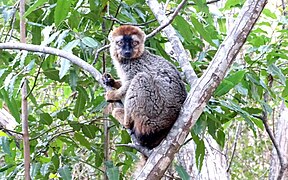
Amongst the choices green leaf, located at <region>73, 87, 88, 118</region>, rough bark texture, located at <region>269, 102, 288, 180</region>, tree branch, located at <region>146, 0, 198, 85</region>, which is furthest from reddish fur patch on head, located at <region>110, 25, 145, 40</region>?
rough bark texture, located at <region>269, 102, 288, 180</region>

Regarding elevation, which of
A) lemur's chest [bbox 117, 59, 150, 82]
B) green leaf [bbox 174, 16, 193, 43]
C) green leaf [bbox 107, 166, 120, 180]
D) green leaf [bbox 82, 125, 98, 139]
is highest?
green leaf [bbox 174, 16, 193, 43]

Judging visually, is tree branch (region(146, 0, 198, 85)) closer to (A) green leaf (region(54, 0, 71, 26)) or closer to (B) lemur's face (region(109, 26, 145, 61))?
(B) lemur's face (region(109, 26, 145, 61))

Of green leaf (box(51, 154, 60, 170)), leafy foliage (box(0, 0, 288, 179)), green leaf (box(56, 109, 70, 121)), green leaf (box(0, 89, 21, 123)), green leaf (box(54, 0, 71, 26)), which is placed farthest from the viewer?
green leaf (box(56, 109, 70, 121))

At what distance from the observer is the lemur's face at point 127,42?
3988mm

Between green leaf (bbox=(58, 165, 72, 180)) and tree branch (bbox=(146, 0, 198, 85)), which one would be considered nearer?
tree branch (bbox=(146, 0, 198, 85))

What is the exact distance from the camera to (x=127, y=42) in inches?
159

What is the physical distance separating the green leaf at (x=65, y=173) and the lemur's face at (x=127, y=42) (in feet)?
3.56

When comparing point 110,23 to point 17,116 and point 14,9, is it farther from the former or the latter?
point 17,116

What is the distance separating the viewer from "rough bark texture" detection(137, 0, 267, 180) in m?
2.75

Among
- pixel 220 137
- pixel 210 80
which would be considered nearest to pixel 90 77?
pixel 220 137

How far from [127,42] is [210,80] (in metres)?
1.42

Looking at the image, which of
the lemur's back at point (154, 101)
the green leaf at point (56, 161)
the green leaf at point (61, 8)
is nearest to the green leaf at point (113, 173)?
the lemur's back at point (154, 101)

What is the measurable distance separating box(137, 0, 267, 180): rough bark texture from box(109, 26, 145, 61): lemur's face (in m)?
1.29

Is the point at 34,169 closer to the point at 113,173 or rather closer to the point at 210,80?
the point at 113,173
